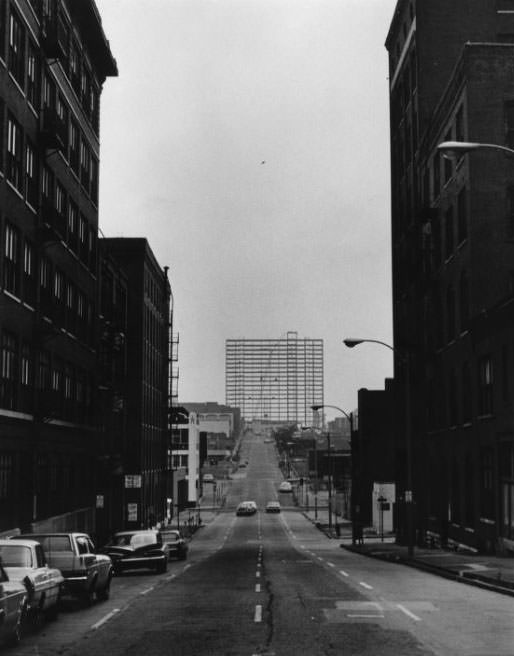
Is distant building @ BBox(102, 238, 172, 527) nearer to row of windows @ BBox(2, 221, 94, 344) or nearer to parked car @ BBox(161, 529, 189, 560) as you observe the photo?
row of windows @ BBox(2, 221, 94, 344)

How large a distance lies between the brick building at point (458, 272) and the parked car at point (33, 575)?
24.2 metres

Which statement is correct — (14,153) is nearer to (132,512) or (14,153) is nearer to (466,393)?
(466,393)

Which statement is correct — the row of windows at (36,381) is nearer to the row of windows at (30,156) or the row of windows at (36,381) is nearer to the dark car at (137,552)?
the row of windows at (30,156)

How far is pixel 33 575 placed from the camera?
18.3 metres

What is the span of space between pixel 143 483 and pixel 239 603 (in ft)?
205

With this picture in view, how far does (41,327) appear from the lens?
4188cm

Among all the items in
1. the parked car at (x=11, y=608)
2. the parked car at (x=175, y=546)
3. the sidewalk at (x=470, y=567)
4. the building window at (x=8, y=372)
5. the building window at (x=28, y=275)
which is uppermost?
the building window at (x=28, y=275)

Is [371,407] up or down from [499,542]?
up

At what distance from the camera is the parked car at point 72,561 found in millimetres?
22266

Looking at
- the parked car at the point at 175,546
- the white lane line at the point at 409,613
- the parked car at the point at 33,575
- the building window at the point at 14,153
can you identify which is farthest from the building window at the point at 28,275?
the white lane line at the point at 409,613

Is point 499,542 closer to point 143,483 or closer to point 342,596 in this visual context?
point 342,596

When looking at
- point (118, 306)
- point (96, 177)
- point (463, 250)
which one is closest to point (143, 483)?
point (118, 306)

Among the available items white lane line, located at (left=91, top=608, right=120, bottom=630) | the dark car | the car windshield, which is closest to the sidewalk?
the dark car

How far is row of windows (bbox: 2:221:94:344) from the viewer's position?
38.5 metres
